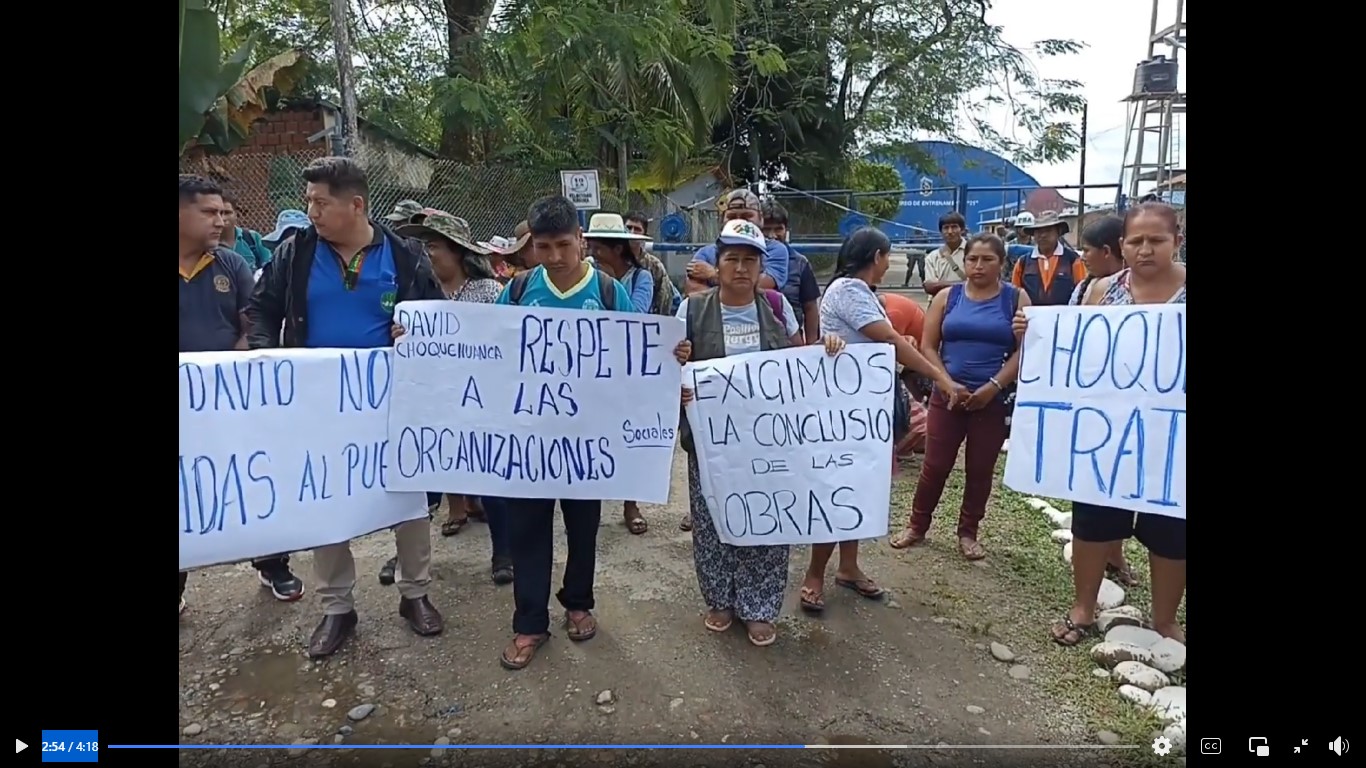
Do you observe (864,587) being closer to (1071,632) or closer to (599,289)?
(1071,632)

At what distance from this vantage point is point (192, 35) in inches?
111

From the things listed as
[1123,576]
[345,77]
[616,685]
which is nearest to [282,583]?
[616,685]

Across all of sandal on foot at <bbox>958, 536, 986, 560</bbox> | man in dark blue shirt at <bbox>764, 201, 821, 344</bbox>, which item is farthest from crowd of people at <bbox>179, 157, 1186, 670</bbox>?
man in dark blue shirt at <bbox>764, 201, 821, 344</bbox>

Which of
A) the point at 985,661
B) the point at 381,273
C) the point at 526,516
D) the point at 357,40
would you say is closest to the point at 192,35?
the point at 381,273

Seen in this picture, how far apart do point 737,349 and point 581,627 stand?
4.09 feet

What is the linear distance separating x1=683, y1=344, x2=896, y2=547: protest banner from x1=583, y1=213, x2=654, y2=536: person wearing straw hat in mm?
1075

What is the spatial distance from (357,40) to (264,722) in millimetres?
9616

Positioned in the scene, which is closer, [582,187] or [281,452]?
[281,452]

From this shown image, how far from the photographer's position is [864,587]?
352 centimetres

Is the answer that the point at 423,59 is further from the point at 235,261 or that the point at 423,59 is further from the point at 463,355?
the point at 463,355

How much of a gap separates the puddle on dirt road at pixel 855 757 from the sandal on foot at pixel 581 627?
1022 mm

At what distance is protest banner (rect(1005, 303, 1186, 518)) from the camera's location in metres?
2.58

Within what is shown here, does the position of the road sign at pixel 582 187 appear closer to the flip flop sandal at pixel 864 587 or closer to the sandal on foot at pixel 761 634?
the flip flop sandal at pixel 864 587
